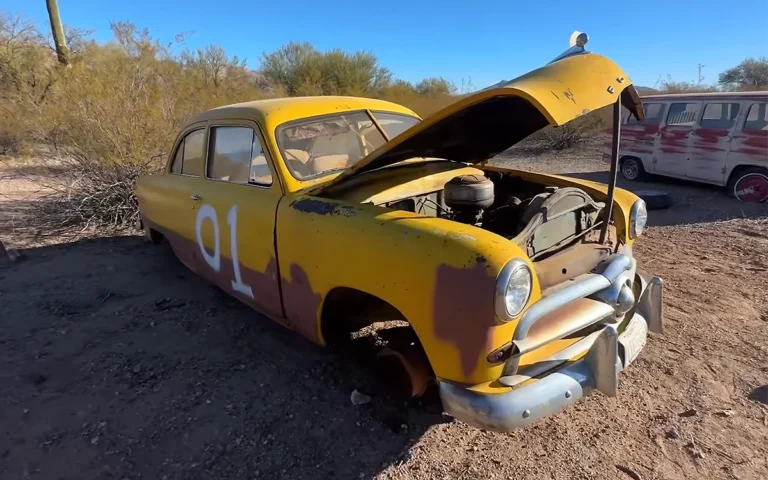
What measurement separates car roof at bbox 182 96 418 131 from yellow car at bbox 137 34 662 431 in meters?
0.02

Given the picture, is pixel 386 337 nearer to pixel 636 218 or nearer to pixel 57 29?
pixel 636 218

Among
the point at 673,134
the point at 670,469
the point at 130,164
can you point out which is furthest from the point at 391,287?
the point at 673,134

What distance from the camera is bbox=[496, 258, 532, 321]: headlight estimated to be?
2.00 meters

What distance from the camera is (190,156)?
4.29 m

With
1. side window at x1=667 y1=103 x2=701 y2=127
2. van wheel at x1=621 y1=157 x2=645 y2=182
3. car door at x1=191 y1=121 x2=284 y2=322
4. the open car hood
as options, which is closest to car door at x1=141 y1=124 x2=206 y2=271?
car door at x1=191 y1=121 x2=284 y2=322

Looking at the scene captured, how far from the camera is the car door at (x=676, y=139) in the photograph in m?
8.81

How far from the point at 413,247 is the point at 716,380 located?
2237mm

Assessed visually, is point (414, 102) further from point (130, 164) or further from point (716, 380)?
point (716, 380)

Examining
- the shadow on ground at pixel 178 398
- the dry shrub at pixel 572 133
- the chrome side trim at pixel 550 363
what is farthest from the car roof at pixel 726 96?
the shadow on ground at pixel 178 398

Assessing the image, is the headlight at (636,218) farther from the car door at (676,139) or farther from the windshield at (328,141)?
the car door at (676,139)

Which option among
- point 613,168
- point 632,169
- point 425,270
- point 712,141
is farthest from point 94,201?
point 712,141

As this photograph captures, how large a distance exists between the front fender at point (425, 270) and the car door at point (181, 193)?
1.72 metres

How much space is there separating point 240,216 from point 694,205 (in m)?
7.46

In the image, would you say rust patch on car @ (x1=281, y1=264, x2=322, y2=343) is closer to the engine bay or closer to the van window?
the engine bay
